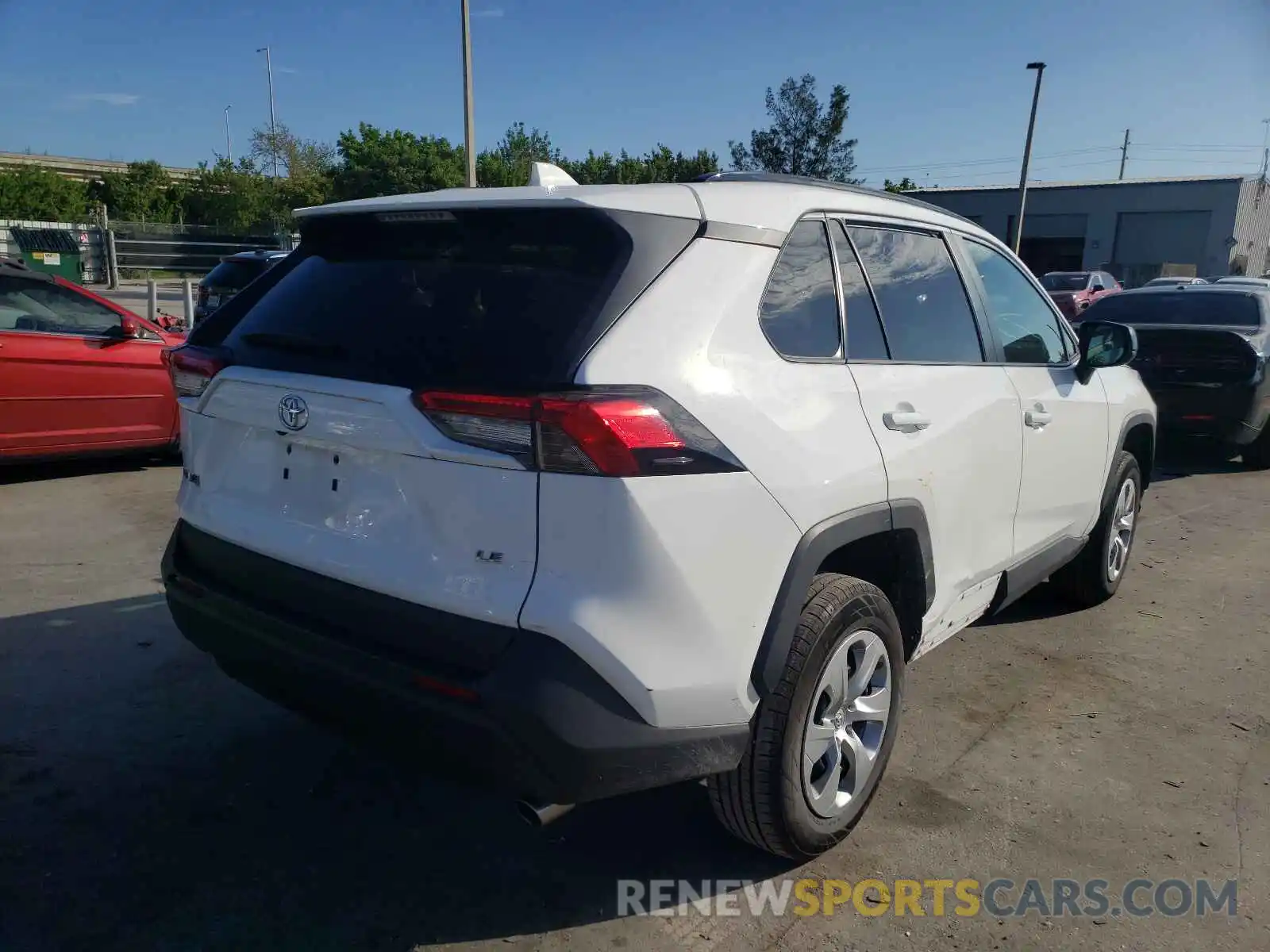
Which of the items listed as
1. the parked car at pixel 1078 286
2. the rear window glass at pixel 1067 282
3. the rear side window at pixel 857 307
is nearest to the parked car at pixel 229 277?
the rear side window at pixel 857 307

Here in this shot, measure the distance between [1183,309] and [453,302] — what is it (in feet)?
31.6

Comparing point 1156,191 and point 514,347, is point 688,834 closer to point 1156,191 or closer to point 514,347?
point 514,347

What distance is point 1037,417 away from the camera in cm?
378

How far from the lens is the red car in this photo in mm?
6695

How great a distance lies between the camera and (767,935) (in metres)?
2.54

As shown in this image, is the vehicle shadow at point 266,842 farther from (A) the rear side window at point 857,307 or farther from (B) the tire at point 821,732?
(A) the rear side window at point 857,307

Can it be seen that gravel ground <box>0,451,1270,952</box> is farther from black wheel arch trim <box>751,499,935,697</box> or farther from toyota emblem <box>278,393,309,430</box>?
toyota emblem <box>278,393,309,430</box>

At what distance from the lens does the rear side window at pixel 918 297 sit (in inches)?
123

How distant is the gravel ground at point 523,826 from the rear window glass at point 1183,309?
596cm

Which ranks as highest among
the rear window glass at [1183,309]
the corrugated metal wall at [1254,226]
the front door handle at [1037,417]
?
the corrugated metal wall at [1254,226]

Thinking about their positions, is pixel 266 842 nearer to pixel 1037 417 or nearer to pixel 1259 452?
pixel 1037 417

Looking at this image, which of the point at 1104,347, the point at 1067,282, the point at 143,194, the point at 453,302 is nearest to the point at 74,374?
the point at 453,302

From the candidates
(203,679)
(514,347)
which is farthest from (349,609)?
(203,679)

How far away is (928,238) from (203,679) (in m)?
3.27
